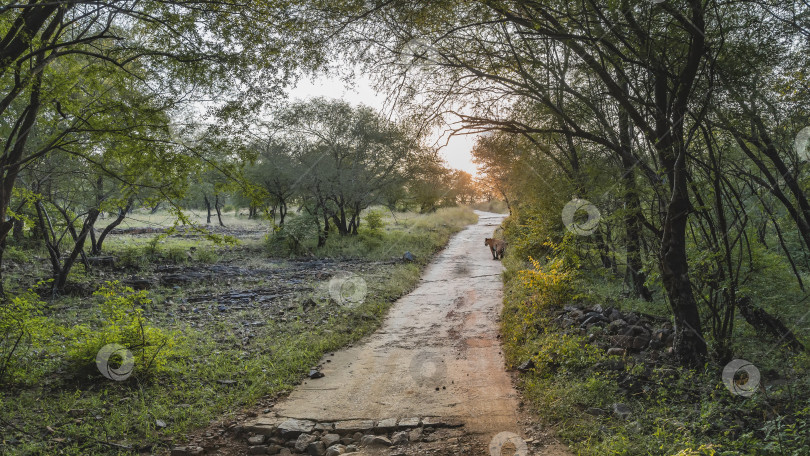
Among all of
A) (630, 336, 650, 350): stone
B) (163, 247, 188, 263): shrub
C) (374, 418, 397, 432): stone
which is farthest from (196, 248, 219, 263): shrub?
(630, 336, 650, 350): stone

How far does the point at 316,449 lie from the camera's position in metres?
4.16

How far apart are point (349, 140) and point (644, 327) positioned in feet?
58.5

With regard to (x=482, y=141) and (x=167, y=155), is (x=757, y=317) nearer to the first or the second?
(x=482, y=141)

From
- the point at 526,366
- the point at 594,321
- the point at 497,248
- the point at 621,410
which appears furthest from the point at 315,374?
the point at 497,248

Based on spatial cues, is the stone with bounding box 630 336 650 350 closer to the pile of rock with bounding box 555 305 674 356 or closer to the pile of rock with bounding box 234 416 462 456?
the pile of rock with bounding box 555 305 674 356

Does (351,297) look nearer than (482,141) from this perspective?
No

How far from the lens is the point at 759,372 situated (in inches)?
169

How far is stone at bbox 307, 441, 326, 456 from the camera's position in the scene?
414 cm

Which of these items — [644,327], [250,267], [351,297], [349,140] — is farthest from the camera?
[349,140]

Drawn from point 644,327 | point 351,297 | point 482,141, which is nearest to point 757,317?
point 644,327

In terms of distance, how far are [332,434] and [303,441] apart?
0.28 metres

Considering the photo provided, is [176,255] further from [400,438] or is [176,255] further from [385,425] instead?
[400,438]

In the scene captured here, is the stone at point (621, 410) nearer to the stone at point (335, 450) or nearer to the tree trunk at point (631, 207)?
the tree trunk at point (631, 207)

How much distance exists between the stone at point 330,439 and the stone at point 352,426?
111 millimetres
